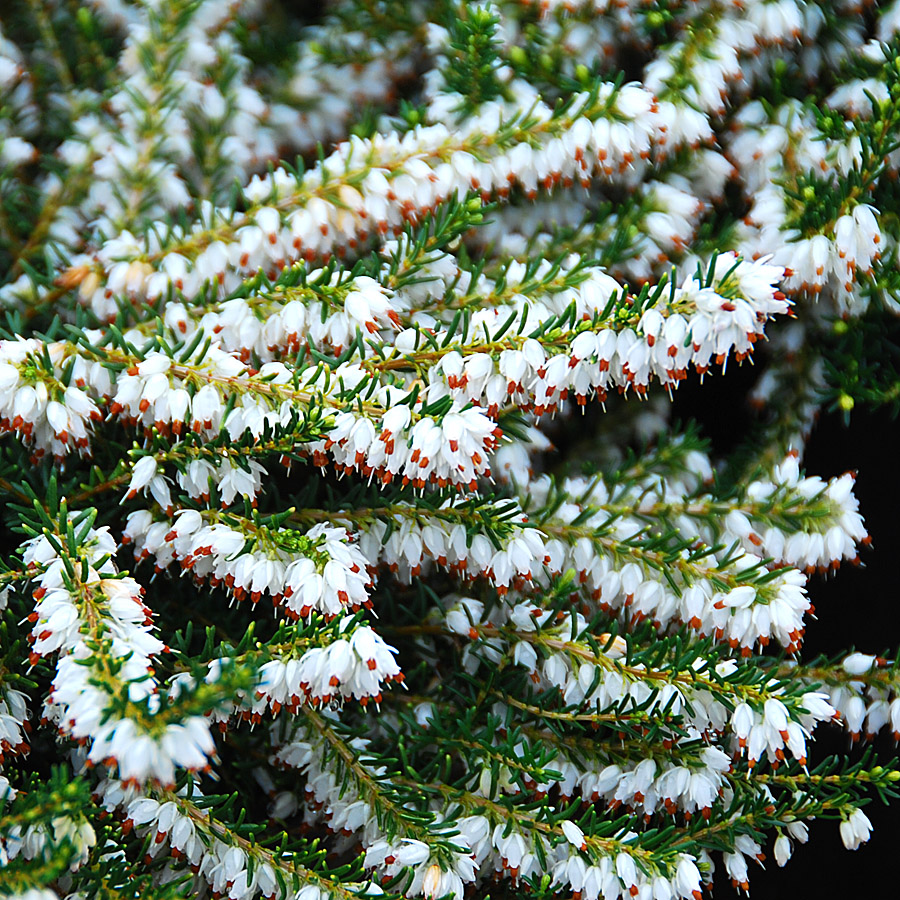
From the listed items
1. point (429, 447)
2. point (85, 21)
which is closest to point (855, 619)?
point (429, 447)

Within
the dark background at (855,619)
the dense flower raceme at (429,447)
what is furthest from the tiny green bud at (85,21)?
the dark background at (855,619)

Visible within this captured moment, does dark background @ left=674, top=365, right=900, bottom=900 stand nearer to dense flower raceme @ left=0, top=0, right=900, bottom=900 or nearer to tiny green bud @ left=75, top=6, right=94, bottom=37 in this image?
dense flower raceme @ left=0, top=0, right=900, bottom=900

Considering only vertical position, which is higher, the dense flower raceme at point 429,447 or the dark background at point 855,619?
the dense flower raceme at point 429,447

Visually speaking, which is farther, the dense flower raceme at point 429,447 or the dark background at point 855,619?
the dark background at point 855,619

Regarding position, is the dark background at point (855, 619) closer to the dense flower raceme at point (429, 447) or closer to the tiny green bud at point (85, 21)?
the dense flower raceme at point (429, 447)

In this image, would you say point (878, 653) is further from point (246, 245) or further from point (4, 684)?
point (4, 684)

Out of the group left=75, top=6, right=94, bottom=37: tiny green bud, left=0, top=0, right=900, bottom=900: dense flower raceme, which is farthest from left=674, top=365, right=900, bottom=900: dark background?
left=75, top=6, right=94, bottom=37: tiny green bud

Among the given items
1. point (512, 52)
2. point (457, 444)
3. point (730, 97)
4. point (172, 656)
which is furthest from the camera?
point (730, 97)

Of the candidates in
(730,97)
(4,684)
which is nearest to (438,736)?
(4,684)
